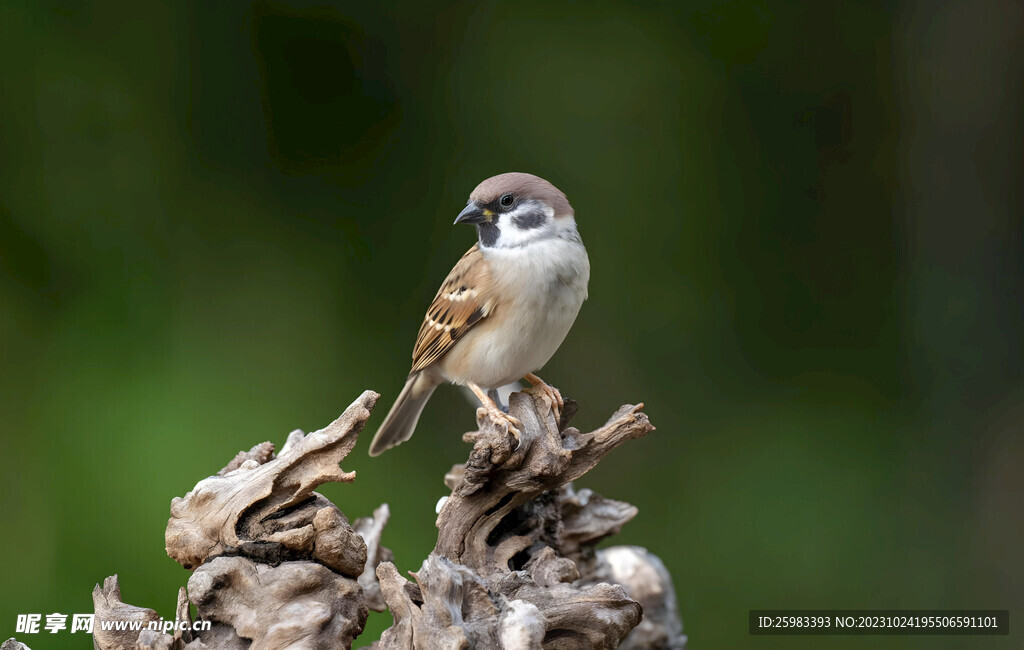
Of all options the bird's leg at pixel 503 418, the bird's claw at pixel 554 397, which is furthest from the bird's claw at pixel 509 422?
the bird's claw at pixel 554 397

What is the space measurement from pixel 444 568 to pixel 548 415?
1.71 ft

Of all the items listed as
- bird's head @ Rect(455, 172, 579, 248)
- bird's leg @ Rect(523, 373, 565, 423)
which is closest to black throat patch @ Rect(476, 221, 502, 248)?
bird's head @ Rect(455, 172, 579, 248)

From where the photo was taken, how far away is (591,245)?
308 cm

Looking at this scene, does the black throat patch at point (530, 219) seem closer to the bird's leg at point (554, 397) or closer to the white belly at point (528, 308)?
the white belly at point (528, 308)

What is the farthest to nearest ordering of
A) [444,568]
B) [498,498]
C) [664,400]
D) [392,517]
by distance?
[664,400] → [392,517] → [498,498] → [444,568]

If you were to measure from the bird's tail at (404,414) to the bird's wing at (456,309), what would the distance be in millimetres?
86

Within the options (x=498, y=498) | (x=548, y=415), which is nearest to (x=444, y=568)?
(x=498, y=498)

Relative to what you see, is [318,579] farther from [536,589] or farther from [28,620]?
[28,620]

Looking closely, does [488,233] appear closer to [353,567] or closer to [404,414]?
[404,414]

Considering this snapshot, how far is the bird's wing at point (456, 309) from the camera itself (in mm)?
2018

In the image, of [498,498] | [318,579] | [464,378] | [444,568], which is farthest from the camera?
[464,378]

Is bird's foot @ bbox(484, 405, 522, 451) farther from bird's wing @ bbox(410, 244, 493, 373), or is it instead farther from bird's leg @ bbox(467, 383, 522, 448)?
bird's wing @ bbox(410, 244, 493, 373)

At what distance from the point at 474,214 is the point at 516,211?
0.09 m

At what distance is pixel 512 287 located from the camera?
6.45 ft
